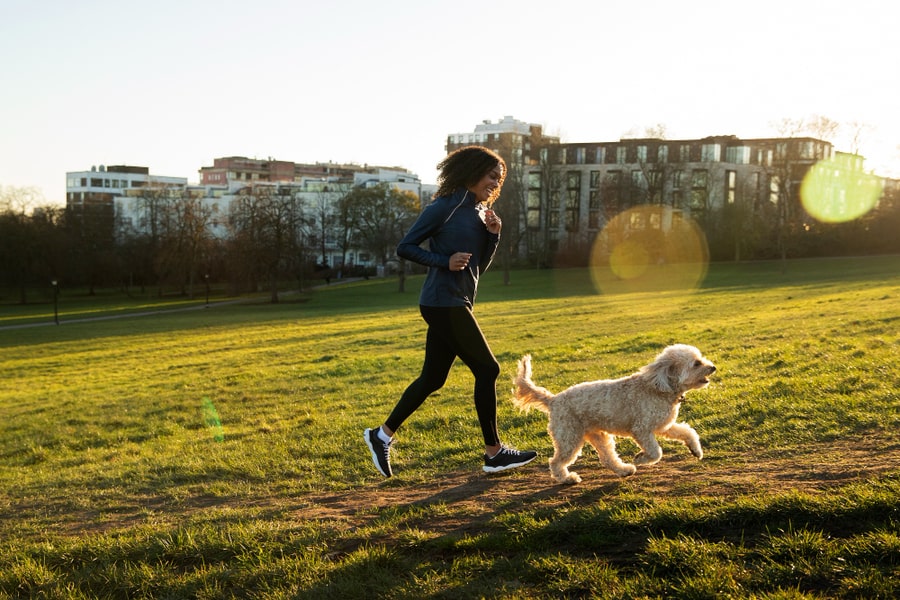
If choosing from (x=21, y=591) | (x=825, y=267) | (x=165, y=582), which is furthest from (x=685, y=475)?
(x=825, y=267)

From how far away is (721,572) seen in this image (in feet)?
12.9

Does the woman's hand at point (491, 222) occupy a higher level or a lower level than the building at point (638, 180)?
lower

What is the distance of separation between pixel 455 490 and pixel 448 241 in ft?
6.80

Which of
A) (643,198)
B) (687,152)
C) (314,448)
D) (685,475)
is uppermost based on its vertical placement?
(687,152)

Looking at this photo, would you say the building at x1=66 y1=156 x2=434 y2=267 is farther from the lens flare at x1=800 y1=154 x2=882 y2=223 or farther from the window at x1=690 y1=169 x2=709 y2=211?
the lens flare at x1=800 y1=154 x2=882 y2=223

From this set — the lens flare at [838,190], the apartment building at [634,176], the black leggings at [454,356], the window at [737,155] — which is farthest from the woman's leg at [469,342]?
the window at [737,155]

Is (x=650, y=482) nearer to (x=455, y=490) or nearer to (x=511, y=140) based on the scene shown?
(x=455, y=490)

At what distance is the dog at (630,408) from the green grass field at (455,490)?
224 millimetres

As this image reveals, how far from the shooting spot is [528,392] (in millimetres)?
6398

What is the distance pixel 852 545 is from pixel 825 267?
6226 cm

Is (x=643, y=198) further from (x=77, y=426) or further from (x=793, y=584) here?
(x=793, y=584)

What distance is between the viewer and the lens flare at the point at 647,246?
227 ft

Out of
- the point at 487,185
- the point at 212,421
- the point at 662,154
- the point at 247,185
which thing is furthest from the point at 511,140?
the point at 487,185

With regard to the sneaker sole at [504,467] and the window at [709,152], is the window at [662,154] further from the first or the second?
the sneaker sole at [504,467]
